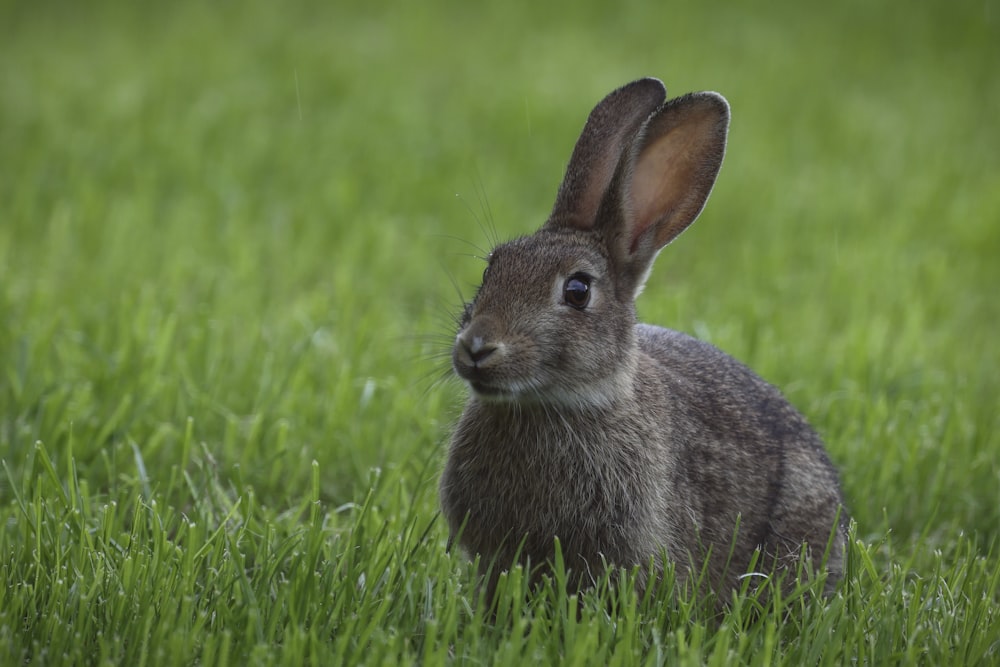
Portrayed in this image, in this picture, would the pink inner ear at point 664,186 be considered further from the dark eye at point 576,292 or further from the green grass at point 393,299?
the green grass at point 393,299

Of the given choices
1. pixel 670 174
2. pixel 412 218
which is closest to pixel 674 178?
pixel 670 174

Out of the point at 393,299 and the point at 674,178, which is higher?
the point at 674,178

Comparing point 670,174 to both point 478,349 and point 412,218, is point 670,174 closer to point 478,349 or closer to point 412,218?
point 478,349

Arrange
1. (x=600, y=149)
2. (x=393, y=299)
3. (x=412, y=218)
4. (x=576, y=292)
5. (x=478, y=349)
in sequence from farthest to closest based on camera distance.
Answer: (x=412, y=218)
(x=393, y=299)
(x=600, y=149)
(x=576, y=292)
(x=478, y=349)

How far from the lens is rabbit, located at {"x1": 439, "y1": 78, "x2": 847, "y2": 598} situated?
349cm

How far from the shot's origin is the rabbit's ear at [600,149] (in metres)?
3.83

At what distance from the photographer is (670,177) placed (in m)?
3.86

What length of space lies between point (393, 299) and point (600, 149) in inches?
116

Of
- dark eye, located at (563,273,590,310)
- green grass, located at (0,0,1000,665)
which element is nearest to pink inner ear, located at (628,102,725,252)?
dark eye, located at (563,273,590,310)

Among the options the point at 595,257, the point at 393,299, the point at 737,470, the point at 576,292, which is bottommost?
the point at 737,470

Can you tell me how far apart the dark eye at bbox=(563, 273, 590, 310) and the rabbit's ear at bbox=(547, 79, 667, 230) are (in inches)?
11.7

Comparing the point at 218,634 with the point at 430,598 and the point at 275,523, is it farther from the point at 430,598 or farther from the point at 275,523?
the point at 275,523

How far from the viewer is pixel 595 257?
3.67 meters

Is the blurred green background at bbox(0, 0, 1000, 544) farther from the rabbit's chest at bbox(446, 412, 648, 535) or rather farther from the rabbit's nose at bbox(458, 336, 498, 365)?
the rabbit's nose at bbox(458, 336, 498, 365)
